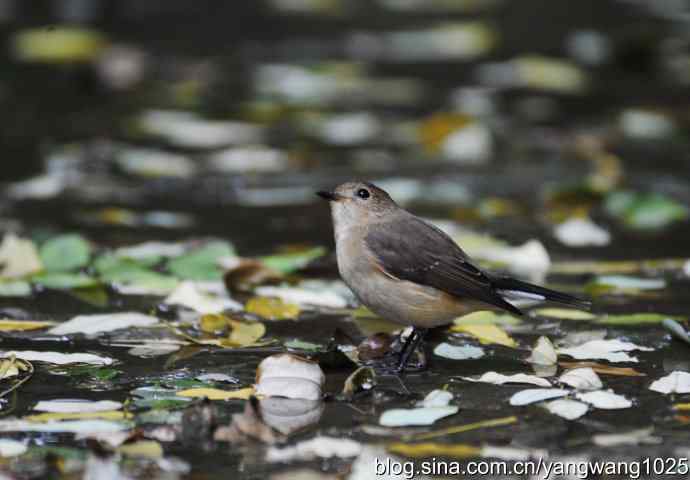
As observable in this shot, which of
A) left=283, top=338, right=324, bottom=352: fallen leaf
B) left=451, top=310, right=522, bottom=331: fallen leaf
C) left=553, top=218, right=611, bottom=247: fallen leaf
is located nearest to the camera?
left=283, top=338, right=324, bottom=352: fallen leaf

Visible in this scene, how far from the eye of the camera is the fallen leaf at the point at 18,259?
248 inches

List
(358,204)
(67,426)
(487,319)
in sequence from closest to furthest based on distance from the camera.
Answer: (67,426), (358,204), (487,319)

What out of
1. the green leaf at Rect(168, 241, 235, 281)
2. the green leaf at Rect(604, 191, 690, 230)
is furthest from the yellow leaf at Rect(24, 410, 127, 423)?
the green leaf at Rect(604, 191, 690, 230)

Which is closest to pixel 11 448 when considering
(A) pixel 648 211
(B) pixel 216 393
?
(B) pixel 216 393

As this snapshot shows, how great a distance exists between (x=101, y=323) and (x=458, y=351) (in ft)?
5.22

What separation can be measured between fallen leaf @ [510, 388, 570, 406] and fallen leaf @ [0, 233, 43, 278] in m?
2.87

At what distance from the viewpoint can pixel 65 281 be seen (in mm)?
6156

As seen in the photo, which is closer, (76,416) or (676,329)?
(76,416)

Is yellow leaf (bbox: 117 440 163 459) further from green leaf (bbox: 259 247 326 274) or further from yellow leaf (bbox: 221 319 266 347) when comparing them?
green leaf (bbox: 259 247 326 274)

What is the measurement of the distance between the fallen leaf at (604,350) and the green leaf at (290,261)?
1.70 metres

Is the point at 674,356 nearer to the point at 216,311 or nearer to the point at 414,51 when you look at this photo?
the point at 216,311

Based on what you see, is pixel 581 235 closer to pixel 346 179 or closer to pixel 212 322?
pixel 346 179

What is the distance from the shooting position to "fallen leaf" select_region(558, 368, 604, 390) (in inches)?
184

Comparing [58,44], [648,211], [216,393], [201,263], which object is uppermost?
[58,44]
